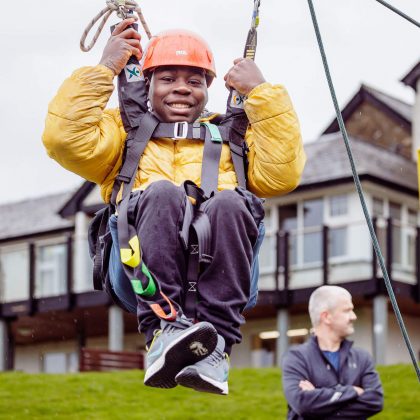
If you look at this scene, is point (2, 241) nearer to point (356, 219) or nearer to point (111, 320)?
point (111, 320)

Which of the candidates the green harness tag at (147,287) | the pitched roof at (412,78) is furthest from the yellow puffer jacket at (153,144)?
the pitched roof at (412,78)

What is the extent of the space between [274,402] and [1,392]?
3557 millimetres

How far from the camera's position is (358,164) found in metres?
36.3

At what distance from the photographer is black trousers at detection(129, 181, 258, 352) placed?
26.1 feet

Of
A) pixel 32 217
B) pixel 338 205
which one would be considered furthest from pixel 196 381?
pixel 32 217

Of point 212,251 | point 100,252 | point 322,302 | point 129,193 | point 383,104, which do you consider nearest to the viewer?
point 212,251

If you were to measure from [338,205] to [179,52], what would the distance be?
27494 millimetres

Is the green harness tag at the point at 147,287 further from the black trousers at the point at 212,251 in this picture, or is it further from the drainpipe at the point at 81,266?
the drainpipe at the point at 81,266

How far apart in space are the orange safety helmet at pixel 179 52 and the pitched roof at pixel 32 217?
3363 centimetres

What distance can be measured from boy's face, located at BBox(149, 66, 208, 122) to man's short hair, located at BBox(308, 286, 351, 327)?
4206mm

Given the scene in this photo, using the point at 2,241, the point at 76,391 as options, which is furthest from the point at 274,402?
the point at 2,241

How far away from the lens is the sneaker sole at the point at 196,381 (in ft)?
25.6

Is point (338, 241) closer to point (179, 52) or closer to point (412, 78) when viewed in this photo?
point (412, 78)

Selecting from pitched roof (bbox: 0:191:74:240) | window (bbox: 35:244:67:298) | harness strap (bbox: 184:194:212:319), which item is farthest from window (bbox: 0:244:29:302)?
harness strap (bbox: 184:194:212:319)
